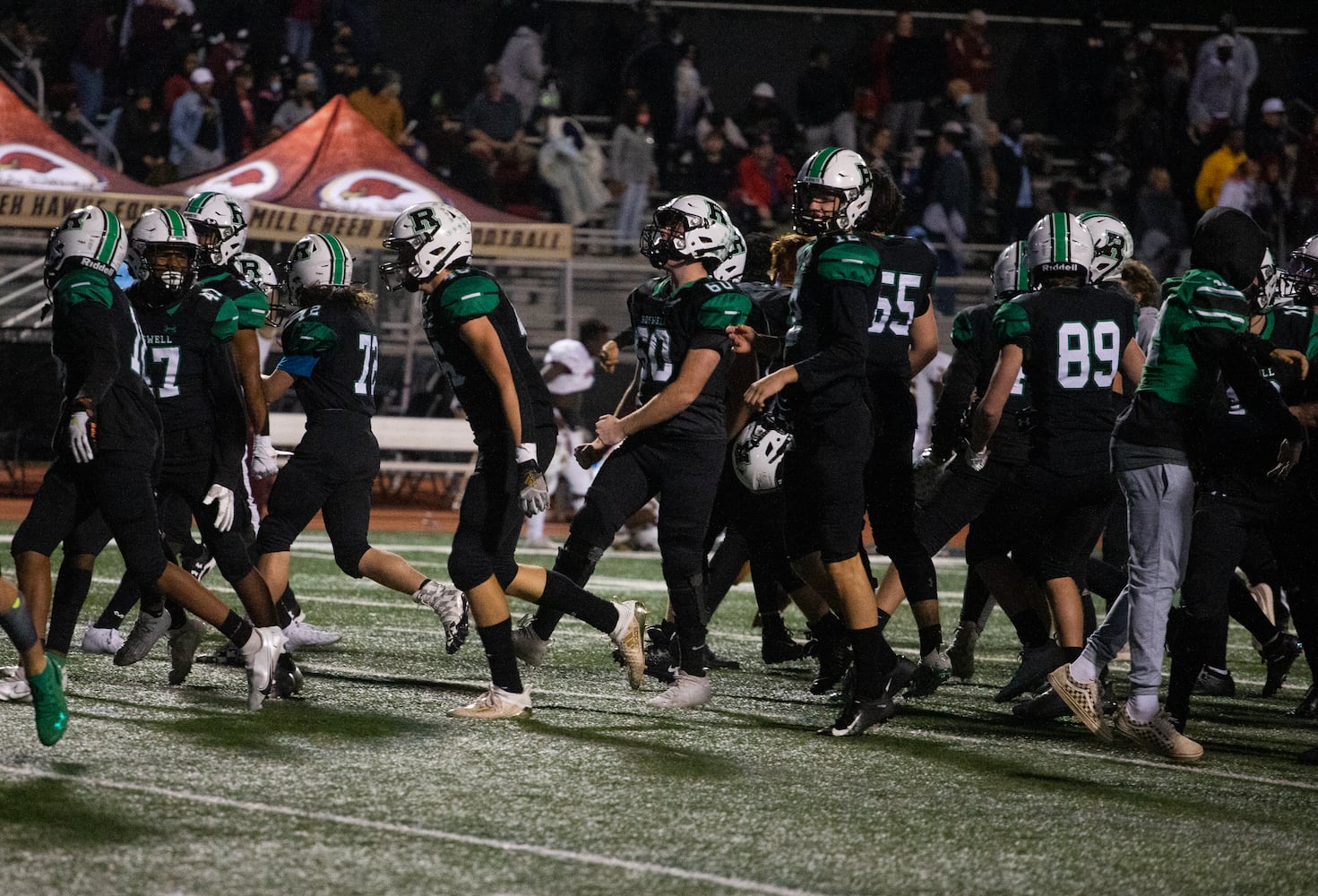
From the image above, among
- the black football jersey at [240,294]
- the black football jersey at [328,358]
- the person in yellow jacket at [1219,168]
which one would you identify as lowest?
the black football jersey at [328,358]

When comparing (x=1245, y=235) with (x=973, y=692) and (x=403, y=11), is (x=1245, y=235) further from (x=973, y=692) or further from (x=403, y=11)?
(x=403, y=11)

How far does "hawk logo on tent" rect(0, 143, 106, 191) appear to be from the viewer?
50.0 ft

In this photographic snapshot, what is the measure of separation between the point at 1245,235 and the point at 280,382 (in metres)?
3.66

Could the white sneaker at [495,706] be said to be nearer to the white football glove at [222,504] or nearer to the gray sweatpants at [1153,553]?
the white football glove at [222,504]

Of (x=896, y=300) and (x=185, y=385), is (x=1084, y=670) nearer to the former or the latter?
(x=896, y=300)

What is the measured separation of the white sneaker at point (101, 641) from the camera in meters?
7.43

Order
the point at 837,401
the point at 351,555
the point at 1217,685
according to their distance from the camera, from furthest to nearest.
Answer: the point at 1217,685, the point at 351,555, the point at 837,401

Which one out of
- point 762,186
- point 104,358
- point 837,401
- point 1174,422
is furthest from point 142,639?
point 762,186

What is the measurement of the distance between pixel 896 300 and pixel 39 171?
10801 millimetres

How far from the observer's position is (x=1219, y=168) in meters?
19.8

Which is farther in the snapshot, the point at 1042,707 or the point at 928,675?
the point at 928,675

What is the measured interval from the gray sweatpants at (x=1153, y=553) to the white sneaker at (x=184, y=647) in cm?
338

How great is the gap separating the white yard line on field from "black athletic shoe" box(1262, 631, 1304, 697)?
14.3 ft

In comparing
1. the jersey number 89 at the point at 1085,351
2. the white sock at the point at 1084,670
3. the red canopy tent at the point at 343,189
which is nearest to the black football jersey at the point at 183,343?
the jersey number 89 at the point at 1085,351
